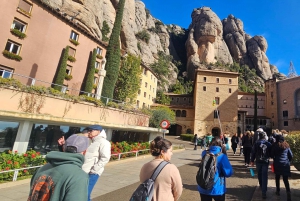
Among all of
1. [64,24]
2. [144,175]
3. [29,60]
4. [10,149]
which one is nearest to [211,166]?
[144,175]

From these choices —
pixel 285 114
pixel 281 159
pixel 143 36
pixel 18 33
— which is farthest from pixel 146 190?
pixel 143 36

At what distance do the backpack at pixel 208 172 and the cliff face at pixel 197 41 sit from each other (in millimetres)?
48325

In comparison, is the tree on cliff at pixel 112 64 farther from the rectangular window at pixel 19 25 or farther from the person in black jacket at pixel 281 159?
the person in black jacket at pixel 281 159

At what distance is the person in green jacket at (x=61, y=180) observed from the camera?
1683mm

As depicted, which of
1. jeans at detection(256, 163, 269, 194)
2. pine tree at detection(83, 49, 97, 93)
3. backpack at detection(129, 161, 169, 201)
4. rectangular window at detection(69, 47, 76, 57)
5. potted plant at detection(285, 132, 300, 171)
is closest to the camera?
backpack at detection(129, 161, 169, 201)

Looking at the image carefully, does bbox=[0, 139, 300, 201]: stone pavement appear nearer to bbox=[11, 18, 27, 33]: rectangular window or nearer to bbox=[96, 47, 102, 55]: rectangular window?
bbox=[11, 18, 27, 33]: rectangular window

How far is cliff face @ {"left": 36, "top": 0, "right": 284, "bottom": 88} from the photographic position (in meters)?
56.4

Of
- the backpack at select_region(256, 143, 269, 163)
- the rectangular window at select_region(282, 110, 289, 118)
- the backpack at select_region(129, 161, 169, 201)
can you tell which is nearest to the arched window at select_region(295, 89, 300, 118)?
the rectangular window at select_region(282, 110, 289, 118)

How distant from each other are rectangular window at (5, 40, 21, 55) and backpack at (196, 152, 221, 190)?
850 inches

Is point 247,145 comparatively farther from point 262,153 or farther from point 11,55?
point 11,55

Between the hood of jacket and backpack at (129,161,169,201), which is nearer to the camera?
the hood of jacket

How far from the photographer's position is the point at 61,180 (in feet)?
5.61

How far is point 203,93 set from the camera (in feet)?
148

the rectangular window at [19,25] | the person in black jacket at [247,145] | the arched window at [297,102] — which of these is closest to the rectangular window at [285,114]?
the arched window at [297,102]
